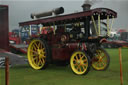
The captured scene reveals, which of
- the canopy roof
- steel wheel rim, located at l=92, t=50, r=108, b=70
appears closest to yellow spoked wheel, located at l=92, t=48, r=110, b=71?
steel wheel rim, located at l=92, t=50, r=108, b=70

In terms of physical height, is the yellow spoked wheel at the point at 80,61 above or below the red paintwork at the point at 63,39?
below

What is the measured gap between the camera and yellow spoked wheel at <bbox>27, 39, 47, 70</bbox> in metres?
6.12

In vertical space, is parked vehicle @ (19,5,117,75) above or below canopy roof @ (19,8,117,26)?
below

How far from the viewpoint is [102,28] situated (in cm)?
546

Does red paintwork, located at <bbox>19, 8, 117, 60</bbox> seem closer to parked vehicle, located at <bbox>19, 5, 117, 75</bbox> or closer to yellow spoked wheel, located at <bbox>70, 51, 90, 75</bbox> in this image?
parked vehicle, located at <bbox>19, 5, 117, 75</bbox>

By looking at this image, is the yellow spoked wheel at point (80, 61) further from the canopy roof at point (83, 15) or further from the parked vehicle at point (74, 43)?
the canopy roof at point (83, 15)

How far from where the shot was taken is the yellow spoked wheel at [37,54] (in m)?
6.12

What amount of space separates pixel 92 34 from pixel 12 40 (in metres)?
12.2

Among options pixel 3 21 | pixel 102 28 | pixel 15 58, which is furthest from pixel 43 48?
pixel 3 21

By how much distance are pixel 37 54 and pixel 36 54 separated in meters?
0.06

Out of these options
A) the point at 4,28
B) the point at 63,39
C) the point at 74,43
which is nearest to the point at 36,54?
the point at 63,39

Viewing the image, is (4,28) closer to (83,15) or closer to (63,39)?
(63,39)

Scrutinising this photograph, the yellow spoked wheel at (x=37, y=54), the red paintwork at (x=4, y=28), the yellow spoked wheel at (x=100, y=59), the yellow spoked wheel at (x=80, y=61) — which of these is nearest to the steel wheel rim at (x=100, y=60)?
the yellow spoked wheel at (x=100, y=59)

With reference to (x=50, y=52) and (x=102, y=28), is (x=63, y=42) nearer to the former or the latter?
(x=50, y=52)
